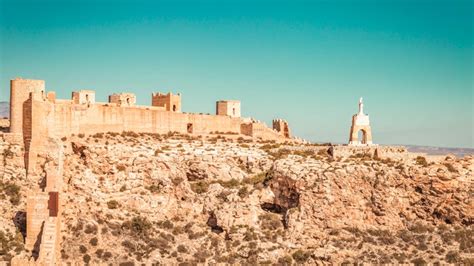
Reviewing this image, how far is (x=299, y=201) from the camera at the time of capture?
174 feet

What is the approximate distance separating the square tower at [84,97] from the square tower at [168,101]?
6513 mm

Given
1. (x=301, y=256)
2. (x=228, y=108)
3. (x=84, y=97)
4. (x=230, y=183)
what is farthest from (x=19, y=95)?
(x=228, y=108)

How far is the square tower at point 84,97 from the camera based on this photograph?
5884 centimetres

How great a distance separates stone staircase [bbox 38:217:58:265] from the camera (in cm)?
4562

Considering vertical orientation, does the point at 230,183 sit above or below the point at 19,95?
below

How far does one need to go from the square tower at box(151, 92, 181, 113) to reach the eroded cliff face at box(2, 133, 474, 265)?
8.08 metres

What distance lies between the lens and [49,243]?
46.2 metres

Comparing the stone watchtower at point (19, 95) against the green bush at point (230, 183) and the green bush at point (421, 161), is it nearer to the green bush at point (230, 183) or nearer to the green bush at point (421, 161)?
the green bush at point (230, 183)

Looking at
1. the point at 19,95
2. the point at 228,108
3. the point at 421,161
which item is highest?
the point at 228,108

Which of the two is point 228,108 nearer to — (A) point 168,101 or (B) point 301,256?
(A) point 168,101

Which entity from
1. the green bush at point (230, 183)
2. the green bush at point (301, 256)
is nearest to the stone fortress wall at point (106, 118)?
the green bush at point (230, 183)

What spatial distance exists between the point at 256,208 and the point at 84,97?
51.2ft

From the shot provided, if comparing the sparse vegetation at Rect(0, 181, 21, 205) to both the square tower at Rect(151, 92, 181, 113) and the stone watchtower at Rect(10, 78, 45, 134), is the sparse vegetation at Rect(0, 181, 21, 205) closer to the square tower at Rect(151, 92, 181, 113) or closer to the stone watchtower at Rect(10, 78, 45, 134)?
the stone watchtower at Rect(10, 78, 45, 134)

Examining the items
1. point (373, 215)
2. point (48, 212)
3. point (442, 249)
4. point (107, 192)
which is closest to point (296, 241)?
point (373, 215)
